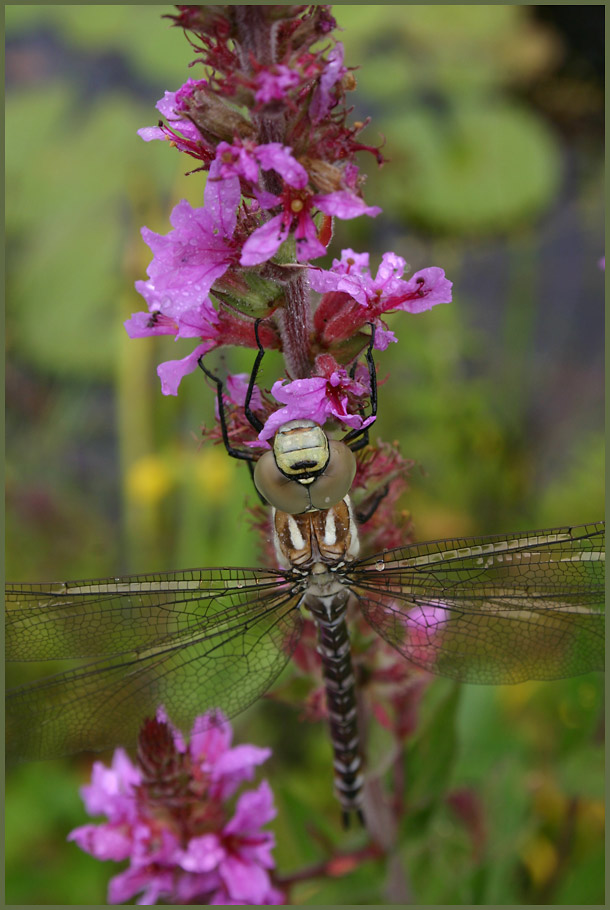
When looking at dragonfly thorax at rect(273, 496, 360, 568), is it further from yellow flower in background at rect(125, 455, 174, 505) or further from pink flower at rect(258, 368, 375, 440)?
yellow flower in background at rect(125, 455, 174, 505)

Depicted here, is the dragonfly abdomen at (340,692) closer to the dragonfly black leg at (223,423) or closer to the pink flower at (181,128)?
the dragonfly black leg at (223,423)

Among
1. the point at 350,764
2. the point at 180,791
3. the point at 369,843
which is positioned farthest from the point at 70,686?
the point at 369,843

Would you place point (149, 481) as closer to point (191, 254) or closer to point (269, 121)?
point (191, 254)

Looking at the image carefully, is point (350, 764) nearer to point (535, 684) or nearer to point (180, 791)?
point (180, 791)

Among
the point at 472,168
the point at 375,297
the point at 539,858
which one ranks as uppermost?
the point at 472,168

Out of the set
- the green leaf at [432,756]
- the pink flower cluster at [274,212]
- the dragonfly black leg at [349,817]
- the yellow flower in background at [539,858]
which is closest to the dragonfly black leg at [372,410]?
the pink flower cluster at [274,212]

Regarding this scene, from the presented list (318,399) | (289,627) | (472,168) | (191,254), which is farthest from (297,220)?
(472,168)
